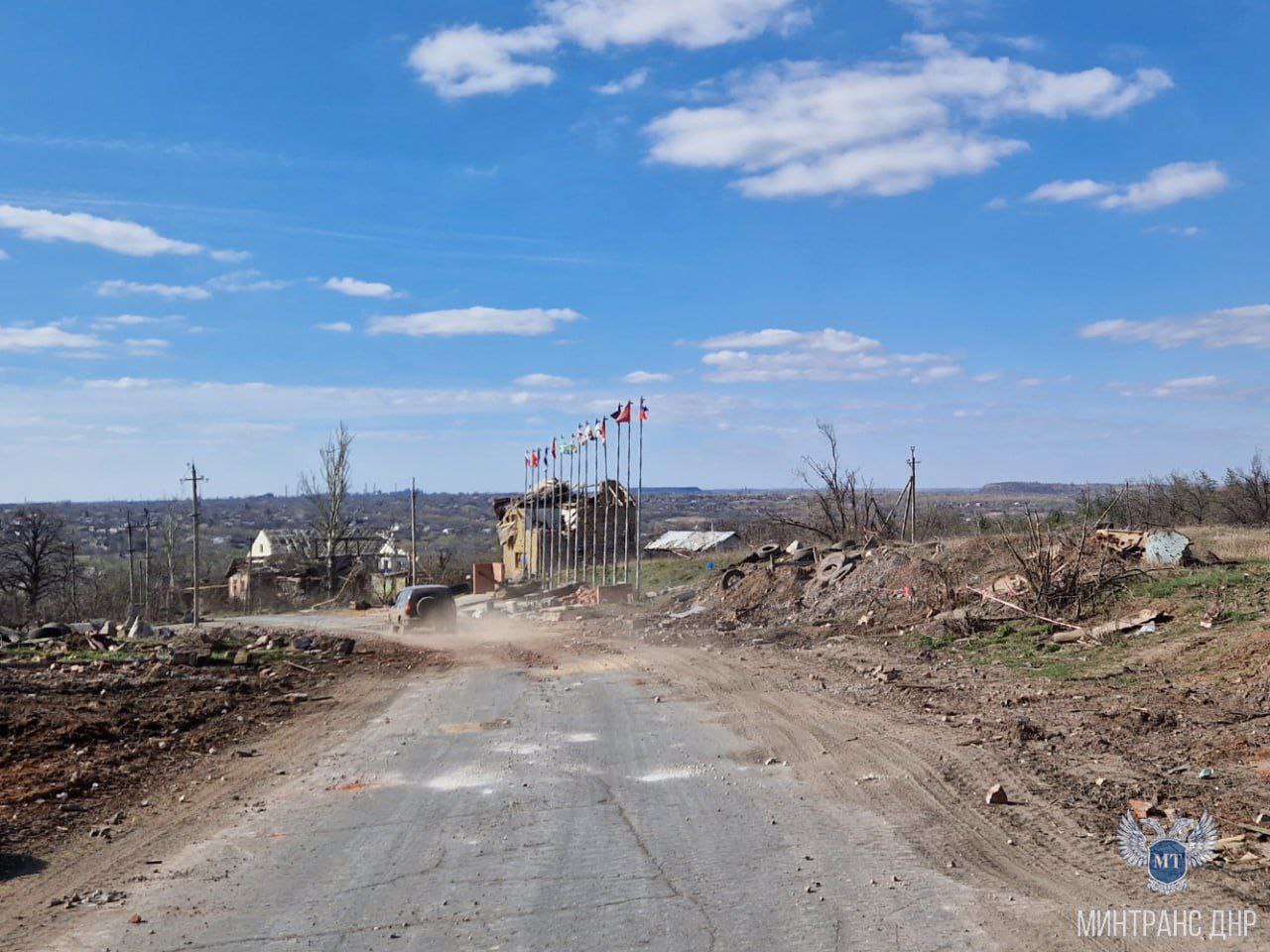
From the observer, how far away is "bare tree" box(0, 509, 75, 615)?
66.4m

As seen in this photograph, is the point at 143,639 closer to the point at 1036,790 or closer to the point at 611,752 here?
the point at 611,752

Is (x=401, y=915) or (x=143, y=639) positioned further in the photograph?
(x=143, y=639)

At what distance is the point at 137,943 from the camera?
6.46 metres

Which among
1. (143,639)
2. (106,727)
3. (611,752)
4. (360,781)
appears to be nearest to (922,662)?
(611,752)

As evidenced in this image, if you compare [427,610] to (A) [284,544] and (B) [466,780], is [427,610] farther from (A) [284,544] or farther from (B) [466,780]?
(A) [284,544]

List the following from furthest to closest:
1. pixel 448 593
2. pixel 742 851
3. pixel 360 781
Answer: pixel 448 593, pixel 360 781, pixel 742 851

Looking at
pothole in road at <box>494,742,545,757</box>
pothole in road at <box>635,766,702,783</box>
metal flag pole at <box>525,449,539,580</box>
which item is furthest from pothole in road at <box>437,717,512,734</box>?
metal flag pole at <box>525,449,539,580</box>

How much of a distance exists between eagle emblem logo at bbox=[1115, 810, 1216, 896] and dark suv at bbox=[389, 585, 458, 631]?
27.1m

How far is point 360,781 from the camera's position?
11156 millimetres

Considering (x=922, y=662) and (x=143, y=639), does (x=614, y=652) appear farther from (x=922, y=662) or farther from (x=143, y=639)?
(x=143, y=639)

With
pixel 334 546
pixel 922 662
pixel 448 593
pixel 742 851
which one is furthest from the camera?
pixel 334 546

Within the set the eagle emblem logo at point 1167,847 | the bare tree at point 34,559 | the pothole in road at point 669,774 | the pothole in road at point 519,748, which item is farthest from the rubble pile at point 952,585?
the bare tree at point 34,559

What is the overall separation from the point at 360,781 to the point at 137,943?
471cm

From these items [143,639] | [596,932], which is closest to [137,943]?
[596,932]
